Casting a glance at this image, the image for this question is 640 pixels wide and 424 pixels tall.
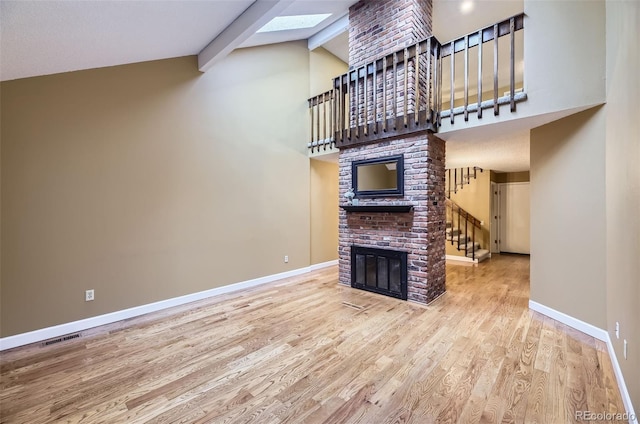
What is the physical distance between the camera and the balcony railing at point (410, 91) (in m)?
3.23

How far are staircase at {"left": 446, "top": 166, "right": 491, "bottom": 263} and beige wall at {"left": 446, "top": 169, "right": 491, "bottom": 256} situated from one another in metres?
0.09

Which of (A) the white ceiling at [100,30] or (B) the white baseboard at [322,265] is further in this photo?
(B) the white baseboard at [322,265]

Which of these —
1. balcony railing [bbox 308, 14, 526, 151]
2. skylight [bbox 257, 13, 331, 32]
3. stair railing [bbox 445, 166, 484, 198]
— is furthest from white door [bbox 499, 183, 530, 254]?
skylight [bbox 257, 13, 331, 32]

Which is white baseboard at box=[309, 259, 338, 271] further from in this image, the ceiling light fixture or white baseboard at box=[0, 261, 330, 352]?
the ceiling light fixture

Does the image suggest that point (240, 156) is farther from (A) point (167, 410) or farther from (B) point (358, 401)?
(B) point (358, 401)

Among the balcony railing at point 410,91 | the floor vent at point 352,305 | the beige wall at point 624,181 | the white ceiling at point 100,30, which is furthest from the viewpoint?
the floor vent at point 352,305

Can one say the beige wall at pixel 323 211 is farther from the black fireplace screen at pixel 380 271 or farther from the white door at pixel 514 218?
the white door at pixel 514 218

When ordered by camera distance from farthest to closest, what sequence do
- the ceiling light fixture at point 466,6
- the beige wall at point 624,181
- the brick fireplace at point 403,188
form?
the ceiling light fixture at point 466,6 < the brick fireplace at point 403,188 < the beige wall at point 624,181

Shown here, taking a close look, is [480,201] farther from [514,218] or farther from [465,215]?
[514,218]

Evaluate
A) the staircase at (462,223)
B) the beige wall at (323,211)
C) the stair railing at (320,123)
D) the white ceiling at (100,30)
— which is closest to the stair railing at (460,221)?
the staircase at (462,223)

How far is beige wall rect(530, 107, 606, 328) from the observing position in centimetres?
278

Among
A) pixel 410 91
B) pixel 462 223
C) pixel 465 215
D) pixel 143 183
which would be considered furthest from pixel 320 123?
pixel 462 223

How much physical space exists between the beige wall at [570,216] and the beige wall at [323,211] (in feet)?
12.0

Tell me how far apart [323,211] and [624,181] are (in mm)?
4612
